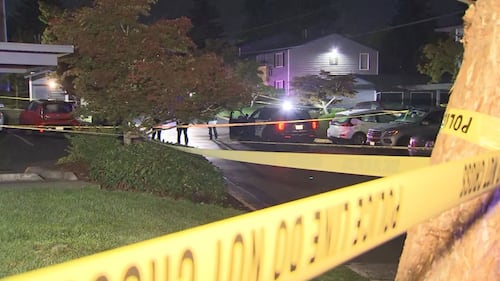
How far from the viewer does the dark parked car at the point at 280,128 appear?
21.7 metres

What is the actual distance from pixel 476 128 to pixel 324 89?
119 ft

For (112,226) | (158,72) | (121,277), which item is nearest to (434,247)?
(121,277)

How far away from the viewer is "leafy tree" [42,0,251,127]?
392 inches

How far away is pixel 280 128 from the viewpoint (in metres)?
21.7

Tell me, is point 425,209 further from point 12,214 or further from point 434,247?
point 12,214

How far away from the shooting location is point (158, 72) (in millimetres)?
9727

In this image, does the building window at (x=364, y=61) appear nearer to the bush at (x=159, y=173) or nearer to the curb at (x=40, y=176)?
the bush at (x=159, y=173)

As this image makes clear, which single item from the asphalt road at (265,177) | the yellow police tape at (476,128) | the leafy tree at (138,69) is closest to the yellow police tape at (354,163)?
the asphalt road at (265,177)

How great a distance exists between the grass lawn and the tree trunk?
7.93 feet

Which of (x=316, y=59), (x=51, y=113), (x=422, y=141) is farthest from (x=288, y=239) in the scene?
(x=316, y=59)

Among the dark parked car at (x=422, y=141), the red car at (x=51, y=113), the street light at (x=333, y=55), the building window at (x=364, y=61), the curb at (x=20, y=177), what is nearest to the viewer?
the curb at (x=20, y=177)

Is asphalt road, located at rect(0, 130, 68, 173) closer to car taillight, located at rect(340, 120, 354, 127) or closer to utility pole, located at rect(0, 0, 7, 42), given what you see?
utility pole, located at rect(0, 0, 7, 42)

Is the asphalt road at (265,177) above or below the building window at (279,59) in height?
below

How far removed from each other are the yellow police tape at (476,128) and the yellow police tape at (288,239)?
1.80 feet
